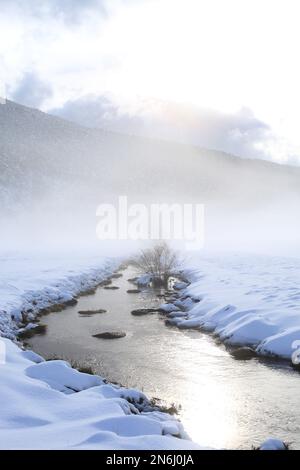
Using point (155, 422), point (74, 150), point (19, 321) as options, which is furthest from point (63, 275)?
point (74, 150)

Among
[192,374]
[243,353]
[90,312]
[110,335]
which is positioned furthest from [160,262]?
[192,374]

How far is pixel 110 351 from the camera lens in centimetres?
1959

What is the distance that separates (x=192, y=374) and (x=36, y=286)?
60.6 ft

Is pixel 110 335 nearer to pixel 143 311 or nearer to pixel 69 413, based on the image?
pixel 143 311

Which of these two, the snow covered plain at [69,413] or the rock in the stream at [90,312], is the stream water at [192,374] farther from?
the snow covered plain at [69,413]

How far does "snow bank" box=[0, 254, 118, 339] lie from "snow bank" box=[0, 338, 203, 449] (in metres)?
7.85

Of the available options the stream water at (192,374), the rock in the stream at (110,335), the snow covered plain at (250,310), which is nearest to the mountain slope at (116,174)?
the snow covered plain at (250,310)

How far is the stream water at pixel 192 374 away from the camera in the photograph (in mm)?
12148

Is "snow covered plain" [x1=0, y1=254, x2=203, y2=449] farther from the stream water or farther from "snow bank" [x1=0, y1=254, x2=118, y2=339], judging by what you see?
"snow bank" [x1=0, y1=254, x2=118, y2=339]

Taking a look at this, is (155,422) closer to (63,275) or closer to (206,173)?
(63,275)

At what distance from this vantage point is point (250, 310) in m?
23.0

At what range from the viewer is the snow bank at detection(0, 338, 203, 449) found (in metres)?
8.81

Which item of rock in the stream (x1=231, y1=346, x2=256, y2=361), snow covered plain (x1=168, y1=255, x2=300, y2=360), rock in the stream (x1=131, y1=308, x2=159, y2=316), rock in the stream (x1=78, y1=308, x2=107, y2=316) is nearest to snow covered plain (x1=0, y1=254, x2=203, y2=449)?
rock in the stream (x1=231, y1=346, x2=256, y2=361)

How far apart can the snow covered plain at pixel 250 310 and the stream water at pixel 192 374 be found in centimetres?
108
